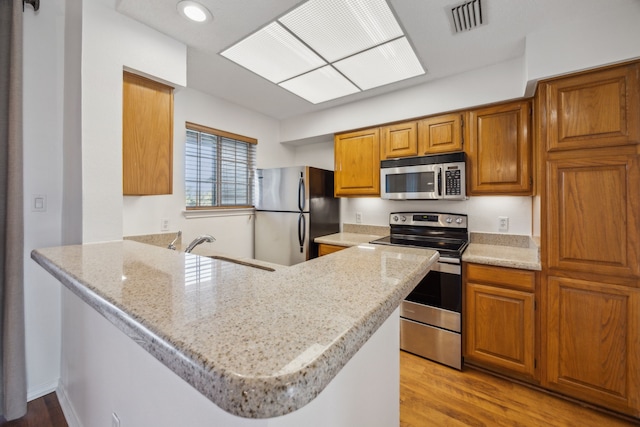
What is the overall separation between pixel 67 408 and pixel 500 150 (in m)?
3.54

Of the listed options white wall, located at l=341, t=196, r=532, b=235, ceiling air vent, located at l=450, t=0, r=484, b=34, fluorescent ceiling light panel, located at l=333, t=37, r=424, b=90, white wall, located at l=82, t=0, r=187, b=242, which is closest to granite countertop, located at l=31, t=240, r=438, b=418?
white wall, located at l=82, t=0, r=187, b=242

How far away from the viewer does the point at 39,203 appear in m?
1.81

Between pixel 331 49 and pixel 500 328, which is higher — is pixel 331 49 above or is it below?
above

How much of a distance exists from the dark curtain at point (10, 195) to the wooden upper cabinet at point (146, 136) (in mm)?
528

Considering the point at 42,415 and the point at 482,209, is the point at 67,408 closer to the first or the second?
the point at 42,415

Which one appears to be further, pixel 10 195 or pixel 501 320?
pixel 501 320

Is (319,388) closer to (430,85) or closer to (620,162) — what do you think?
(620,162)

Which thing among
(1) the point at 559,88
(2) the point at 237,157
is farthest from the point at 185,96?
(1) the point at 559,88

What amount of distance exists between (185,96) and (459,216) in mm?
3001

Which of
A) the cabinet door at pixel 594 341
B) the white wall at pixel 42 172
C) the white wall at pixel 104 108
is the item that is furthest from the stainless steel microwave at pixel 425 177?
the white wall at pixel 42 172

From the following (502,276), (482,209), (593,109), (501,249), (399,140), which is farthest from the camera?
(399,140)

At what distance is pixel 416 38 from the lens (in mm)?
1923

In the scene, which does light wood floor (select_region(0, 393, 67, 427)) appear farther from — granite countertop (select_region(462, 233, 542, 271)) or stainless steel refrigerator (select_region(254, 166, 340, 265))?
granite countertop (select_region(462, 233, 542, 271))

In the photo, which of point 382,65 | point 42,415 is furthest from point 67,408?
point 382,65
